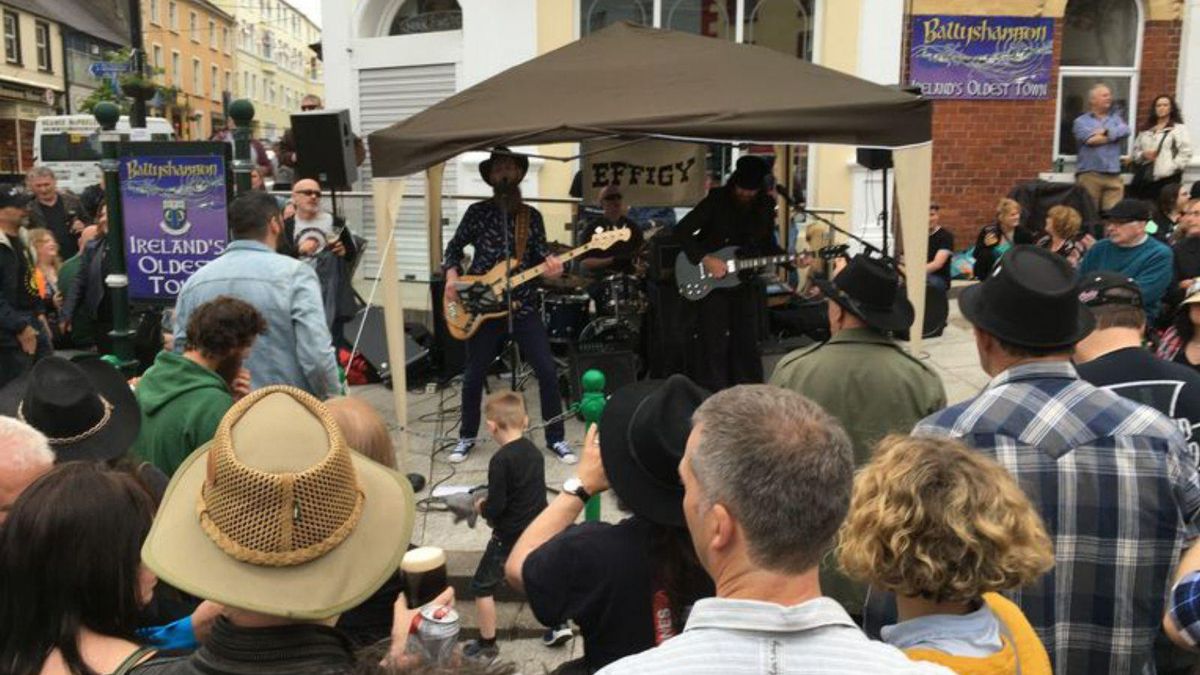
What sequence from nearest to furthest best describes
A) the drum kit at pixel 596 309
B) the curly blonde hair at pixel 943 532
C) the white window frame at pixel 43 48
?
the curly blonde hair at pixel 943 532
the drum kit at pixel 596 309
the white window frame at pixel 43 48

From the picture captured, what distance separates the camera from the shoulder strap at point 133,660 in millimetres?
1733

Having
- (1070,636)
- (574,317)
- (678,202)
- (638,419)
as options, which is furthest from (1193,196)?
(638,419)

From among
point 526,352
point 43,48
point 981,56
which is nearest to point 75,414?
point 526,352

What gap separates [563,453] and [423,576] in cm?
437

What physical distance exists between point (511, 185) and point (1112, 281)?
13.2 ft

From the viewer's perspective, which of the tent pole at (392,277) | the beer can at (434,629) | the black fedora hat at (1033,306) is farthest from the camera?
the tent pole at (392,277)

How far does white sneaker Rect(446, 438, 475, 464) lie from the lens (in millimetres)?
6566

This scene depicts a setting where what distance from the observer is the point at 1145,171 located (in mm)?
10539

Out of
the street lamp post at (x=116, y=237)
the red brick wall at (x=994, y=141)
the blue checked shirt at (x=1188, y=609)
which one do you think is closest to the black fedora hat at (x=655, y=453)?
the blue checked shirt at (x=1188, y=609)

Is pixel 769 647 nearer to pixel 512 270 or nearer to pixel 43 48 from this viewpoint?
pixel 512 270

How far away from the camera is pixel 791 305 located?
29.9ft

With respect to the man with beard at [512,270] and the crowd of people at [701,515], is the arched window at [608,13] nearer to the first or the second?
the man with beard at [512,270]

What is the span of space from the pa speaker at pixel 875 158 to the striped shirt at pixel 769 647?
7.01 metres

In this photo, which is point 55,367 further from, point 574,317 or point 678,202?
point 678,202
